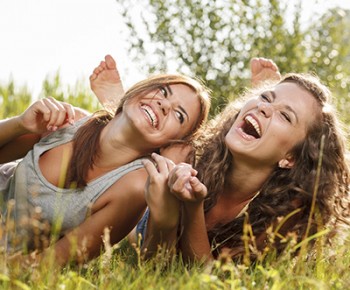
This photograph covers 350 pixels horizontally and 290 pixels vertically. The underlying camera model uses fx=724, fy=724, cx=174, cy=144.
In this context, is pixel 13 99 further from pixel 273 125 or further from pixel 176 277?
pixel 176 277

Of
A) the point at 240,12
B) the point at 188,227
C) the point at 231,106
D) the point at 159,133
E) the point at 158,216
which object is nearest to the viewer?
the point at 158,216

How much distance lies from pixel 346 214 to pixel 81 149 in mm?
1347

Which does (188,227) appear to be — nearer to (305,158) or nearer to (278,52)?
(305,158)

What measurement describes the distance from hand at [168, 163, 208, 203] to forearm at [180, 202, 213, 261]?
0.27 metres

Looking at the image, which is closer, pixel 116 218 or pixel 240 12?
pixel 116 218

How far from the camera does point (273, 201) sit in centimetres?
A: 349

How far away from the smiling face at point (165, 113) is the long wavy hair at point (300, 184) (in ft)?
0.81

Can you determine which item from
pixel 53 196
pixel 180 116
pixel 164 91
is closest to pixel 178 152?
pixel 180 116

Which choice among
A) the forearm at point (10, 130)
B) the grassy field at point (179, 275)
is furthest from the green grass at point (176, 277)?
Answer: the forearm at point (10, 130)

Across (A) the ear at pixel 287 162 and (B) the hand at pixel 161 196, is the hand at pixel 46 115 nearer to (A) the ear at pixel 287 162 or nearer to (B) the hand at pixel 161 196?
(B) the hand at pixel 161 196

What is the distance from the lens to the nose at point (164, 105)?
3.39 meters

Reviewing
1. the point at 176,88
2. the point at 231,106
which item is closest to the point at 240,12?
the point at 231,106

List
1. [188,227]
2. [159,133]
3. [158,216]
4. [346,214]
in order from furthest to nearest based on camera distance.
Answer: [346,214], [159,133], [188,227], [158,216]

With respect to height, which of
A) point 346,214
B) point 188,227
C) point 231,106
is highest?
point 231,106
